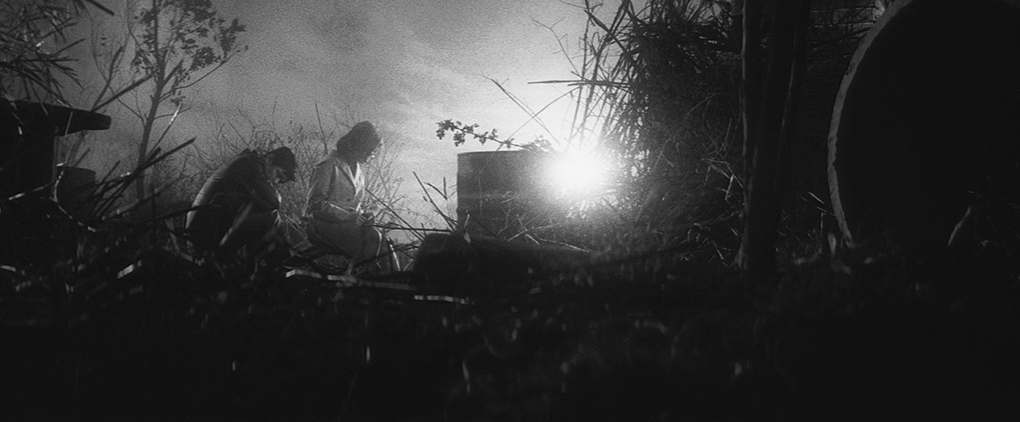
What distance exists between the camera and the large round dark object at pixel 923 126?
123 cm

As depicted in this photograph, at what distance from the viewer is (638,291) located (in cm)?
80

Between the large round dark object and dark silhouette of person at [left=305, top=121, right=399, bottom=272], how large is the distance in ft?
10.3

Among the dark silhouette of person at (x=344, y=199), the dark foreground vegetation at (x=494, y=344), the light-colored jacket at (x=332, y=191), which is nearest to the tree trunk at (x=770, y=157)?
the dark foreground vegetation at (x=494, y=344)

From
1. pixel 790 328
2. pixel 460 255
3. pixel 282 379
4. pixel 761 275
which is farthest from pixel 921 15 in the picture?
pixel 282 379

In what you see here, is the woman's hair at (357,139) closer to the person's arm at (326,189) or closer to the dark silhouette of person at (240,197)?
the person's arm at (326,189)

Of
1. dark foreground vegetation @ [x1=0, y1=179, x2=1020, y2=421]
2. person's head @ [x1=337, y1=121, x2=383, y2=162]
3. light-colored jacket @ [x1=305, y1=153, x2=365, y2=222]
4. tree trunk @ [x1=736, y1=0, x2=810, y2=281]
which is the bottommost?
dark foreground vegetation @ [x1=0, y1=179, x2=1020, y2=421]

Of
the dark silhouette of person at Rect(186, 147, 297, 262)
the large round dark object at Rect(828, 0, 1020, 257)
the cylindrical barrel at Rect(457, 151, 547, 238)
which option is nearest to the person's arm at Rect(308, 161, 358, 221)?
the dark silhouette of person at Rect(186, 147, 297, 262)

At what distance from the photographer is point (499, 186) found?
329cm

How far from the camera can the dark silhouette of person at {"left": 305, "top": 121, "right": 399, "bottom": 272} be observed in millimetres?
4402

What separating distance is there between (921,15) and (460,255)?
97 cm

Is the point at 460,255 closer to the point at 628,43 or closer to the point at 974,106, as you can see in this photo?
the point at 974,106

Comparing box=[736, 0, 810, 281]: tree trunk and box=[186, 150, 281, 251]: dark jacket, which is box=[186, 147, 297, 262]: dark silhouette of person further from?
box=[736, 0, 810, 281]: tree trunk

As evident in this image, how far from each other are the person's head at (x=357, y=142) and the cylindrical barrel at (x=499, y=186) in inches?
73.1

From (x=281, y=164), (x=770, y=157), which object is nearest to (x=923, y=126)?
(x=770, y=157)
